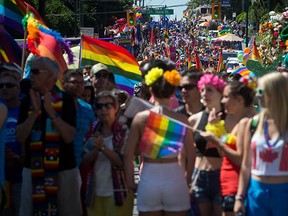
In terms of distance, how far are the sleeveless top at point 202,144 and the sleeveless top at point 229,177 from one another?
29cm

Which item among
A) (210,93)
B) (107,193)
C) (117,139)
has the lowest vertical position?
(107,193)

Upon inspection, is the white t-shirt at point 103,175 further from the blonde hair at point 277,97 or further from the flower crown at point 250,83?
the blonde hair at point 277,97

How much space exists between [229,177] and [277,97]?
1002mm

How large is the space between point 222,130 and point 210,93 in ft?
1.65

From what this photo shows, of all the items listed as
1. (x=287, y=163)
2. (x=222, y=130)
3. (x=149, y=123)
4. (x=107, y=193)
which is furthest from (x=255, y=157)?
(x=107, y=193)

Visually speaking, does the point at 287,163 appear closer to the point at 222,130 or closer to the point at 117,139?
the point at 222,130

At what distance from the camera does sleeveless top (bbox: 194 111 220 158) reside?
21.7ft

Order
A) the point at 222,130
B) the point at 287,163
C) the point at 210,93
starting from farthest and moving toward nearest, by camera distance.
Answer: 1. the point at 210,93
2. the point at 222,130
3. the point at 287,163

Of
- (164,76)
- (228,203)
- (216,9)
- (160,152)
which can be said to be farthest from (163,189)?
(216,9)

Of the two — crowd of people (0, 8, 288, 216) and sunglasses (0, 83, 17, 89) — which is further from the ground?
sunglasses (0, 83, 17, 89)

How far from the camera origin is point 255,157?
5.67 metres

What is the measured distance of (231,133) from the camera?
6.41 metres

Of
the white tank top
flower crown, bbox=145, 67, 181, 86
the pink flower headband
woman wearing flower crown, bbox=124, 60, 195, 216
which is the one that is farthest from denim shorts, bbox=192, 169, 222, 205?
the white tank top

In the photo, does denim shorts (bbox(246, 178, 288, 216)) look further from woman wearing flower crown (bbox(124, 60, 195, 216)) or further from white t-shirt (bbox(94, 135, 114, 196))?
white t-shirt (bbox(94, 135, 114, 196))
